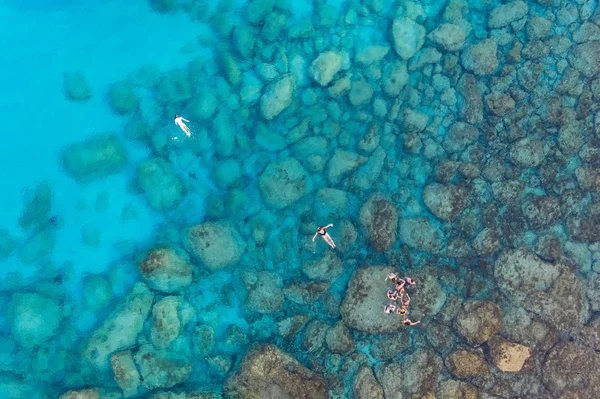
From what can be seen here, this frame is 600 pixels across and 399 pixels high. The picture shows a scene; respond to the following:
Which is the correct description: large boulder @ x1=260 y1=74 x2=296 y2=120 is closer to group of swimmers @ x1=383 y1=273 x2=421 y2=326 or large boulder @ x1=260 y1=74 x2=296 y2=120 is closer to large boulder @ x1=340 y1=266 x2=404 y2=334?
large boulder @ x1=340 y1=266 x2=404 y2=334

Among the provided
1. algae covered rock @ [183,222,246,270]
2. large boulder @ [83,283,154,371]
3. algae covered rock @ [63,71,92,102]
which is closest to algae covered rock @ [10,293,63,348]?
large boulder @ [83,283,154,371]

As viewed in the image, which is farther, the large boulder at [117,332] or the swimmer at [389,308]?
the large boulder at [117,332]

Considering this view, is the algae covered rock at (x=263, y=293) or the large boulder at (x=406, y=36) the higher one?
the large boulder at (x=406, y=36)

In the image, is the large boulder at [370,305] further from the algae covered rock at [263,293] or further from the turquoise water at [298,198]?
the algae covered rock at [263,293]

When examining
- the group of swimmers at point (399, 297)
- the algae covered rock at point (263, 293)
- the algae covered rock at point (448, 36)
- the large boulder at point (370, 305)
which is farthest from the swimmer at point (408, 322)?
the algae covered rock at point (448, 36)

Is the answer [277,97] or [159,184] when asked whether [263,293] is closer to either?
[159,184]

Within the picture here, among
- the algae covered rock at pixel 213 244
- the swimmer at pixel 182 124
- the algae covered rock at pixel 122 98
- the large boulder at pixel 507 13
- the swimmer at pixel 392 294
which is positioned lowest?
the swimmer at pixel 392 294
